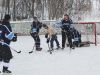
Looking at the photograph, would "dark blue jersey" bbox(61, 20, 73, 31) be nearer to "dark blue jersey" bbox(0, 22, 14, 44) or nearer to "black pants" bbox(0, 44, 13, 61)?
"dark blue jersey" bbox(0, 22, 14, 44)

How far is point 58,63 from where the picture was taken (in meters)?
13.9

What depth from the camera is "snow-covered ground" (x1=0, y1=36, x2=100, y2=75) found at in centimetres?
1201

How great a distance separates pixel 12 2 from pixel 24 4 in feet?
5.76

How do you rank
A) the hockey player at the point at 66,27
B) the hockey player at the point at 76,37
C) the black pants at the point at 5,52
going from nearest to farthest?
the black pants at the point at 5,52 → the hockey player at the point at 66,27 → the hockey player at the point at 76,37

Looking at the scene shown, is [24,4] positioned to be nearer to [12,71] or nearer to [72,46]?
[72,46]

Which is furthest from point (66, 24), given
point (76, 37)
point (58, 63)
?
point (58, 63)

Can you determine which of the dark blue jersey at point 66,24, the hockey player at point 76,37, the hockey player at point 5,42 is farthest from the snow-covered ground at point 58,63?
the hockey player at point 76,37

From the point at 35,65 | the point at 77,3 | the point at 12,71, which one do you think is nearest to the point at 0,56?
the point at 12,71

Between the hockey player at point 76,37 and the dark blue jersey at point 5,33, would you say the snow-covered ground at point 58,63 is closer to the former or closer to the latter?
the dark blue jersey at point 5,33

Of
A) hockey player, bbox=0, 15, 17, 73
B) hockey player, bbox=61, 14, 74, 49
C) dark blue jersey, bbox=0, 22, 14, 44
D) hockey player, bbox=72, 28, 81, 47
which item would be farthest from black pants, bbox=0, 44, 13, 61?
hockey player, bbox=72, 28, 81, 47

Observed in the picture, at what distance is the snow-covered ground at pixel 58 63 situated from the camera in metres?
12.0

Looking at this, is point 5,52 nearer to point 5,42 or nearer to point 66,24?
point 5,42

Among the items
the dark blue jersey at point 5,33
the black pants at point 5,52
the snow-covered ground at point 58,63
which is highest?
the dark blue jersey at point 5,33

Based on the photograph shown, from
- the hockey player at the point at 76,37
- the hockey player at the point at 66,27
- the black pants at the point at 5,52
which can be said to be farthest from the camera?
the hockey player at the point at 76,37
